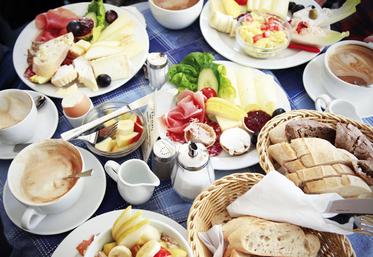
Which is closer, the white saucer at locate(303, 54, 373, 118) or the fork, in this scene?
the fork

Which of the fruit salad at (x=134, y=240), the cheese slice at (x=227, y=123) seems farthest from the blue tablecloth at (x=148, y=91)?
the fruit salad at (x=134, y=240)

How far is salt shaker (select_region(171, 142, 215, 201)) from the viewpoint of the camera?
2.87 feet

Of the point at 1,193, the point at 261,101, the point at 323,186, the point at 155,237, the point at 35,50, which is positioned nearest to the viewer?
the point at 155,237

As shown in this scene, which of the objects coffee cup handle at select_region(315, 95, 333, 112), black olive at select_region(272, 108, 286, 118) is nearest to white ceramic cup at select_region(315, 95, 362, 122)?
coffee cup handle at select_region(315, 95, 333, 112)

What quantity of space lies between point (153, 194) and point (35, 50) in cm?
65

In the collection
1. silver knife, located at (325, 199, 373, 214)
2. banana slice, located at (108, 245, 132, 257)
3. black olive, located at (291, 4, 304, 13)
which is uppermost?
black olive, located at (291, 4, 304, 13)

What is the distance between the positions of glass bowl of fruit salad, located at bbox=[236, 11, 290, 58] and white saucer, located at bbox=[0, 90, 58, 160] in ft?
2.14

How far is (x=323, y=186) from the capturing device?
84cm

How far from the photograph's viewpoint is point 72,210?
901mm

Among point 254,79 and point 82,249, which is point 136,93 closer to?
point 254,79

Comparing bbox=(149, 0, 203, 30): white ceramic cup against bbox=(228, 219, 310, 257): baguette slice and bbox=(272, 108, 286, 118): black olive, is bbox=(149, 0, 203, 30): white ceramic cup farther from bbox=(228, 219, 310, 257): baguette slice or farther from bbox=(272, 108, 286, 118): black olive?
bbox=(228, 219, 310, 257): baguette slice

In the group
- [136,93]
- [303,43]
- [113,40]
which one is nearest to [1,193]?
[136,93]

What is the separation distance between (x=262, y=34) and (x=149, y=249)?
92cm

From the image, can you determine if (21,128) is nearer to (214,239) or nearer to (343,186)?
(214,239)
